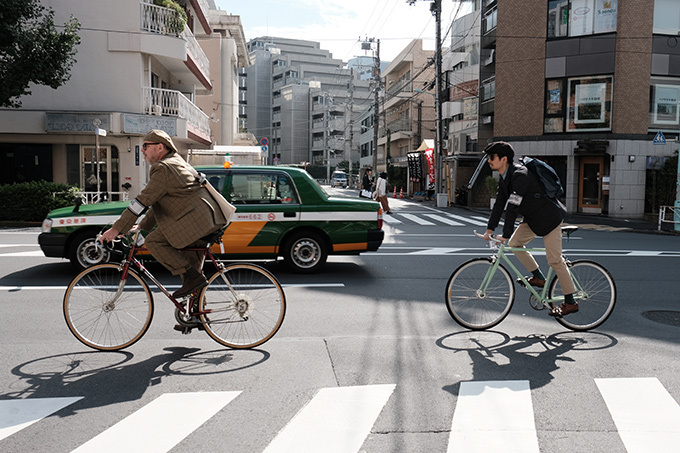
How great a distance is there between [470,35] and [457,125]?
20.9ft

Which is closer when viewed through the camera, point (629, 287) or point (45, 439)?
point (45, 439)

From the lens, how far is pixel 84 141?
22.6 m

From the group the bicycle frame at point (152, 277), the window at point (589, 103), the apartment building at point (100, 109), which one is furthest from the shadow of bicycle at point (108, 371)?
the window at point (589, 103)

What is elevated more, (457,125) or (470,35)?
(470,35)

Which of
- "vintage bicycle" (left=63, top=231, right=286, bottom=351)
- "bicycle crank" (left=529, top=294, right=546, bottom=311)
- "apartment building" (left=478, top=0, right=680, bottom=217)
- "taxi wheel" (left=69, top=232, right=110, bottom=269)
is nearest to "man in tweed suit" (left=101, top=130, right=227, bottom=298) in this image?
"vintage bicycle" (left=63, top=231, right=286, bottom=351)

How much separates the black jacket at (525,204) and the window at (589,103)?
76.4 feet

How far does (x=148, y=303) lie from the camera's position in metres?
A: 5.22

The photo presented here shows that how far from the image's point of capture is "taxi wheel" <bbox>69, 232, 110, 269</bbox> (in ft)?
29.1

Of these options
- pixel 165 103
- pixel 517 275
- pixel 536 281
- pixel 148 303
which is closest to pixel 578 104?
pixel 165 103

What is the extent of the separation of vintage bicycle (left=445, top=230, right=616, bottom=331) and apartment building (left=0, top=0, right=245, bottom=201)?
718 inches

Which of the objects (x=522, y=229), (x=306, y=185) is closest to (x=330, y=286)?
(x=306, y=185)

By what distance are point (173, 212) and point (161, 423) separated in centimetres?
181

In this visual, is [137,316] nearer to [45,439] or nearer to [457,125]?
[45,439]

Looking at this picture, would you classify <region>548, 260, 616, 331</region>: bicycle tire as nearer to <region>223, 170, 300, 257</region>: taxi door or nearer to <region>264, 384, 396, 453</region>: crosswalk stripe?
<region>264, 384, 396, 453</region>: crosswalk stripe
